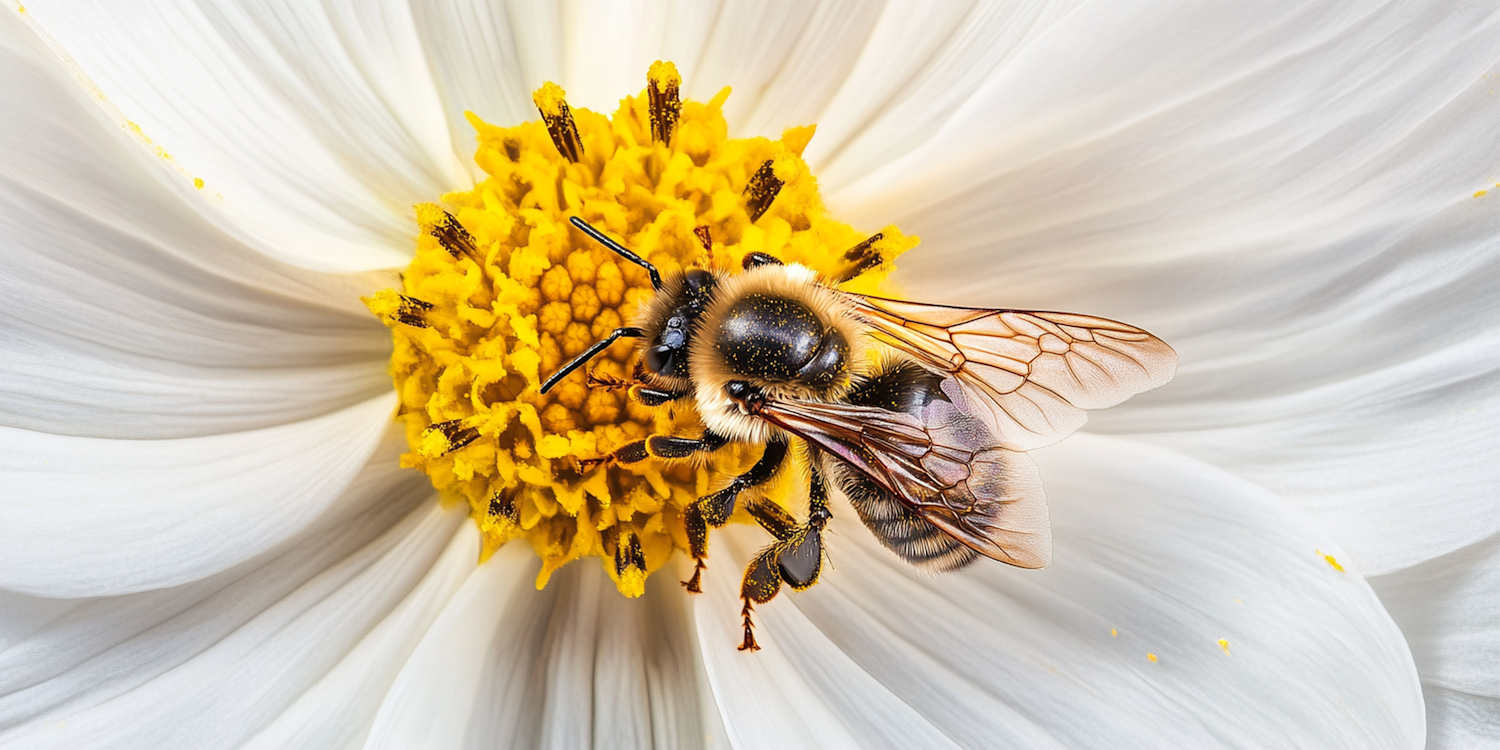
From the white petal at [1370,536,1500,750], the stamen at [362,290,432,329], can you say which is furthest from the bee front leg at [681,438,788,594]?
the white petal at [1370,536,1500,750]

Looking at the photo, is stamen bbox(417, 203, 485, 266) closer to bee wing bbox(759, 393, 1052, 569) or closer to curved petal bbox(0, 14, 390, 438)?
curved petal bbox(0, 14, 390, 438)

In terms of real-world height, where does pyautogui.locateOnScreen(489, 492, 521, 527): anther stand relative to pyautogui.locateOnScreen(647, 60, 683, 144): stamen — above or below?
below

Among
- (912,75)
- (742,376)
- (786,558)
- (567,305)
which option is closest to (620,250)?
(567,305)

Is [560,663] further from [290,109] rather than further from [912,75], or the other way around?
[912,75]

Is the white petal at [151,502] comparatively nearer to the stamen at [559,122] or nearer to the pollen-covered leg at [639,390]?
the pollen-covered leg at [639,390]

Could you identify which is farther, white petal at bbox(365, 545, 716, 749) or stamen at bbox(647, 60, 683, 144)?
stamen at bbox(647, 60, 683, 144)

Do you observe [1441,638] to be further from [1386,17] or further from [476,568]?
[476,568]

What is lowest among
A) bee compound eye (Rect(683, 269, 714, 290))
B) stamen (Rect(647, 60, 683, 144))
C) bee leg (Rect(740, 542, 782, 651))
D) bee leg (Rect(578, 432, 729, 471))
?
bee leg (Rect(740, 542, 782, 651))
